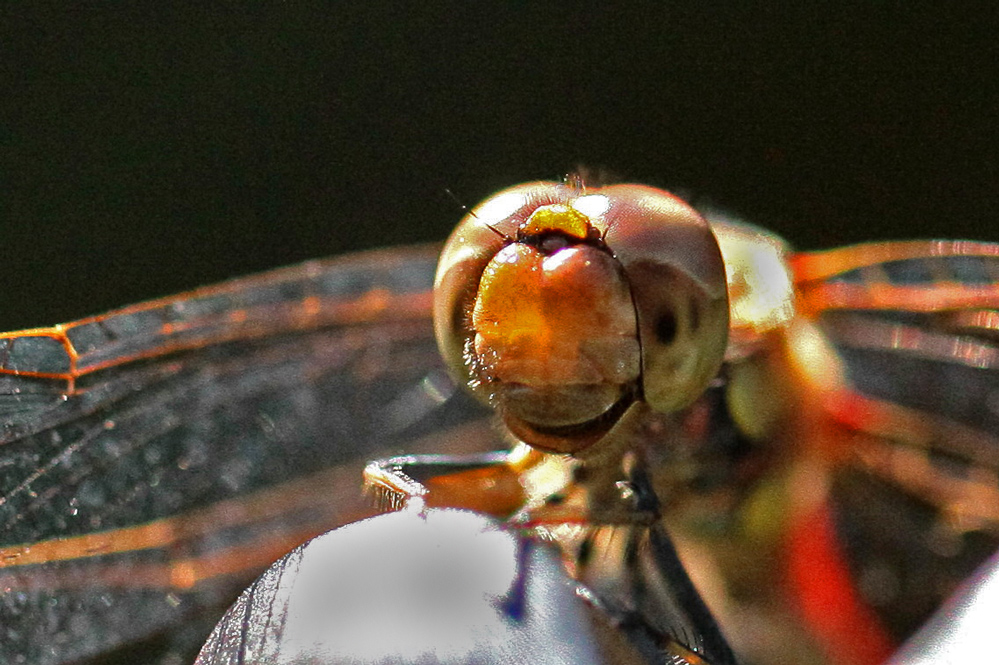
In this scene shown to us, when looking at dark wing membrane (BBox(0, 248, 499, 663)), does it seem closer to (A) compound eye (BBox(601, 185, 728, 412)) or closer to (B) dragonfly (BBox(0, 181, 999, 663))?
(B) dragonfly (BBox(0, 181, 999, 663))

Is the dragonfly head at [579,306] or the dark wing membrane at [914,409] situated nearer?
the dragonfly head at [579,306]

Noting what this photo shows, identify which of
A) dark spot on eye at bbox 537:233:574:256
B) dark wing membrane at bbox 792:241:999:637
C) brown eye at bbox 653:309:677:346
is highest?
dark spot on eye at bbox 537:233:574:256

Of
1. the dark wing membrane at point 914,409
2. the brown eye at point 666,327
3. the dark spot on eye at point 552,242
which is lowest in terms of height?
the dark wing membrane at point 914,409

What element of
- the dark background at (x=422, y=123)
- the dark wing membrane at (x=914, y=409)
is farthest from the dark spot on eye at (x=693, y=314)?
the dark background at (x=422, y=123)

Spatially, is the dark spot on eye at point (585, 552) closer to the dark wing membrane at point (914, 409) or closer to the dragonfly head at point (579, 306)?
the dragonfly head at point (579, 306)

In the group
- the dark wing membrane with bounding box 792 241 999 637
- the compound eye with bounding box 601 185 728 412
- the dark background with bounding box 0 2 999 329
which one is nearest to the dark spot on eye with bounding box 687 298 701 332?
the compound eye with bounding box 601 185 728 412

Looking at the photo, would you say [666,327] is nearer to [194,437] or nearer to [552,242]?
[552,242]

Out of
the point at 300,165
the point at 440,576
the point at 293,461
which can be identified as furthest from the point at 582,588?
the point at 300,165
